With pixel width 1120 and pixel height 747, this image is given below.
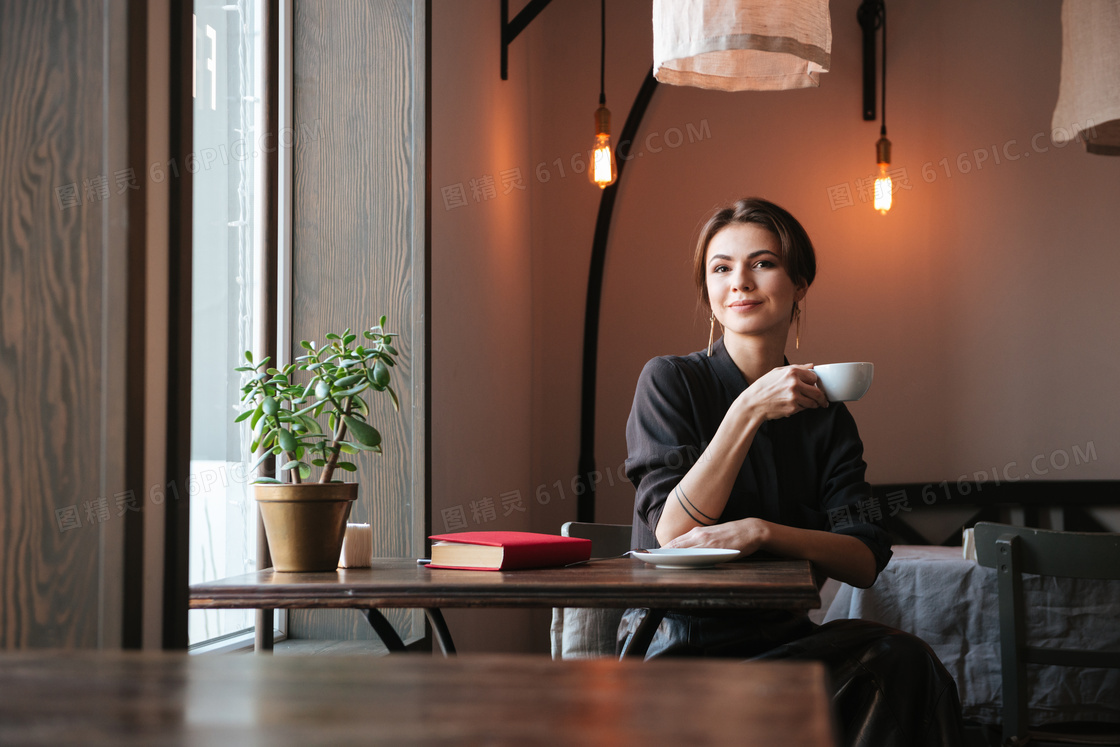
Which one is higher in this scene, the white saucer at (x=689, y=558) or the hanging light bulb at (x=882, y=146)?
the hanging light bulb at (x=882, y=146)

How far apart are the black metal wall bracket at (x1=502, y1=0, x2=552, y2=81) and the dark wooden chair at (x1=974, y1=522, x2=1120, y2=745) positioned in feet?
8.04

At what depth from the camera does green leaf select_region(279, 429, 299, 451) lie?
1.46 metres

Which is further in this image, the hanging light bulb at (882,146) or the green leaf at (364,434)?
the hanging light bulb at (882,146)

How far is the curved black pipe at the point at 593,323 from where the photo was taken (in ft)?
14.6

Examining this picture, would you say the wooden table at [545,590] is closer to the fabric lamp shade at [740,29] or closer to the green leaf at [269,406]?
the green leaf at [269,406]

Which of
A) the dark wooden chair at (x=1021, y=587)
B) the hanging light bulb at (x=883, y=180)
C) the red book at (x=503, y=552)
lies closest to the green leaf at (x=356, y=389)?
the red book at (x=503, y=552)

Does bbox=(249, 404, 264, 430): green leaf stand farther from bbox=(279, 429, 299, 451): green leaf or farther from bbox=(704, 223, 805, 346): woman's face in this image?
bbox=(704, 223, 805, 346): woman's face

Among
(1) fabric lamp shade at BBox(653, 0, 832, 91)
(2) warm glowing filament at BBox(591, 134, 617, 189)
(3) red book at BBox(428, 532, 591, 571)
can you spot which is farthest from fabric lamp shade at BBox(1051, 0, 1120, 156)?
(3) red book at BBox(428, 532, 591, 571)

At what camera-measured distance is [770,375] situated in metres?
1.58

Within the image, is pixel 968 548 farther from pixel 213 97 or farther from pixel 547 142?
pixel 547 142

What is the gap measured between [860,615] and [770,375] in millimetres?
1374

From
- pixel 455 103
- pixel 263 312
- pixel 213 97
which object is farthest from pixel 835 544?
pixel 455 103

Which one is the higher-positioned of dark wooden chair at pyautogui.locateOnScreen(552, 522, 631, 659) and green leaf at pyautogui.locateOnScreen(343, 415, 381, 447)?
green leaf at pyautogui.locateOnScreen(343, 415, 381, 447)

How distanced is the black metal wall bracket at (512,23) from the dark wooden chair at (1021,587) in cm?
245
